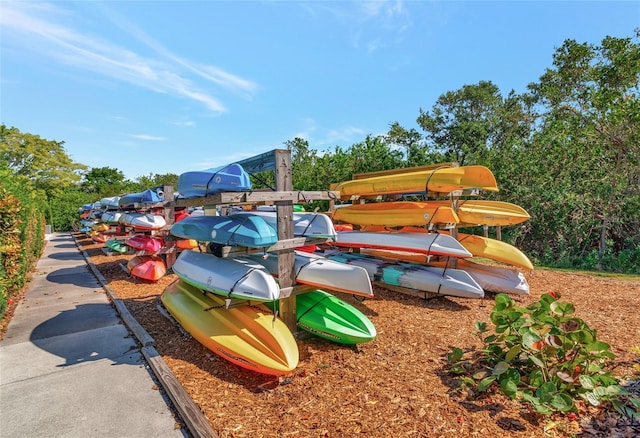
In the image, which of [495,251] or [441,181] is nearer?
[441,181]

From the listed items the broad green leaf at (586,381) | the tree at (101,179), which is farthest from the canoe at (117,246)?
the tree at (101,179)

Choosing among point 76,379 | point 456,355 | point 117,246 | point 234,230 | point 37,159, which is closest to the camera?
point 456,355

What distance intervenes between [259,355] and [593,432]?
2733 millimetres

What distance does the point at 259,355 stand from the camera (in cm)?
328

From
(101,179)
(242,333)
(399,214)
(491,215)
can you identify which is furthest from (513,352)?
(101,179)

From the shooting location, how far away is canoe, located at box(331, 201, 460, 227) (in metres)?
5.68

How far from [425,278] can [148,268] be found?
20.0 feet

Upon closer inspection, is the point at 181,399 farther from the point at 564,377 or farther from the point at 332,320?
the point at 564,377

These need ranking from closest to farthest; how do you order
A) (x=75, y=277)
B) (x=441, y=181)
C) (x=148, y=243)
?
(x=441, y=181), (x=148, y=243), (x=75, y=277)

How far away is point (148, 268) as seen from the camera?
25.0 ft

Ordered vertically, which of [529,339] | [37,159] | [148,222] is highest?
[37,159]

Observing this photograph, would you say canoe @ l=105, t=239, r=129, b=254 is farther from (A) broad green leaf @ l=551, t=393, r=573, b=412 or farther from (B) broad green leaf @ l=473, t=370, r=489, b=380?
(A) broad green leaf @ l=551, t=393, r=573, b=412

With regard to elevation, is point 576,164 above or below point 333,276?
above

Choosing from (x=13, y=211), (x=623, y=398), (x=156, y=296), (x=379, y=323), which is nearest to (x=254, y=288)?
(x=379, y=323)
